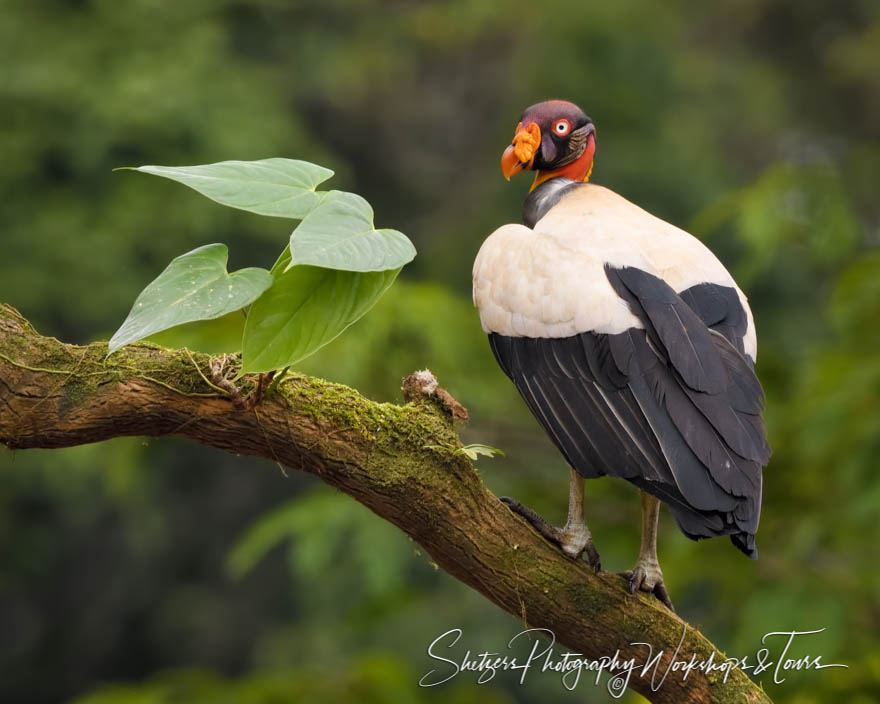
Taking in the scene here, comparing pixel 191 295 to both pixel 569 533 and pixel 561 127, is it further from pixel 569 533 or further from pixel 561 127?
pixel 561 127

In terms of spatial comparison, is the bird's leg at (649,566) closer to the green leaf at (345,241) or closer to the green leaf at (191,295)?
the green leaf at (345,241)

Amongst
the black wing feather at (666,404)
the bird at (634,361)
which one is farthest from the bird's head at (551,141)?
the black wing feather at (666,404)

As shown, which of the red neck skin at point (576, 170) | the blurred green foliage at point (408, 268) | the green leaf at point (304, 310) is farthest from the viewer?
the blurred green foliage at point (408, 268)

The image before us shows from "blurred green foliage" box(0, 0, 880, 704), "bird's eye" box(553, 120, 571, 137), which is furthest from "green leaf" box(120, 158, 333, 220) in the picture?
"blurred green foliage" box(0, 0, 880, 704)

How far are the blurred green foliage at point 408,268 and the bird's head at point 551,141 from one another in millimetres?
2364

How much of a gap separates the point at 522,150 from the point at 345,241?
1117 mm

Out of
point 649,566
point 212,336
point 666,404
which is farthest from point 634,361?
point 212,336

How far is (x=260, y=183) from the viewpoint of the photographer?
2281 mm

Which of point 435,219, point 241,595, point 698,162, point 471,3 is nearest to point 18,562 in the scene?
point 241,595

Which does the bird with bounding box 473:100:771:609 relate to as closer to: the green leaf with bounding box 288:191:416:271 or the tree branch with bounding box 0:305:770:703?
the tree branch with bounding box 0:305:770:703

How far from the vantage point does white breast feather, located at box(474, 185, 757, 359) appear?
2.65 m

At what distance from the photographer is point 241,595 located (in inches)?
456

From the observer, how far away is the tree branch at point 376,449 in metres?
2.31

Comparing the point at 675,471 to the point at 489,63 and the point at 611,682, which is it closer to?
the point at 611,682
